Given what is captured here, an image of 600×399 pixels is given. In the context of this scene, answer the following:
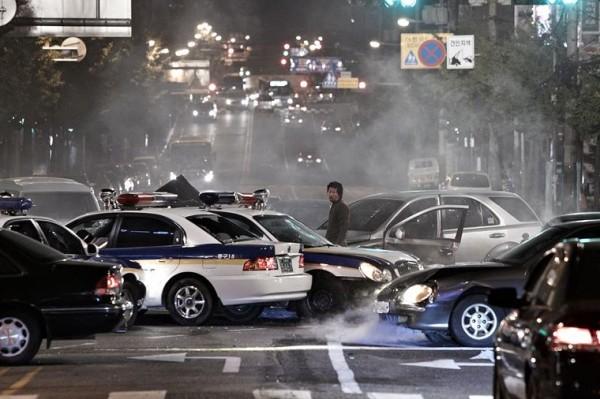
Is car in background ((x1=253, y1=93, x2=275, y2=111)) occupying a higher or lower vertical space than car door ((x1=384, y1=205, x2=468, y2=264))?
higher

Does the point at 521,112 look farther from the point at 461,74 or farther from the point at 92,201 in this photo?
the point at 92,201

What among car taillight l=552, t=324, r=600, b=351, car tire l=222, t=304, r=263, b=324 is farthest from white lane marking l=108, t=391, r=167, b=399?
car tire l=222, t=304, r=263, b=324

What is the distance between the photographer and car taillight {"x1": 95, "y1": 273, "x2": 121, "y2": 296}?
40.9 ft

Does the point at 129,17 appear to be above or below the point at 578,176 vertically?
above

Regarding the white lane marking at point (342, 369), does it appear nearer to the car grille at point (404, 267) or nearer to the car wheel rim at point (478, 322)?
the car wheel rim at point (478, 322)

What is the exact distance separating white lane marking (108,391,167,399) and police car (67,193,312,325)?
5355 millimetres

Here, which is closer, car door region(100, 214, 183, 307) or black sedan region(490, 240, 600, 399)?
black sedan region(490, 240, 600, 399)

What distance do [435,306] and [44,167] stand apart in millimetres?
52557

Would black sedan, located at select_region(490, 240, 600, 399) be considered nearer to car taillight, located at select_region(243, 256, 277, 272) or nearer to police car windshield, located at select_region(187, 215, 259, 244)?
car taillight, located at select_region(243, 256, 277, 272)

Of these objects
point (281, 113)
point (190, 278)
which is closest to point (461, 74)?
point (190, 278)

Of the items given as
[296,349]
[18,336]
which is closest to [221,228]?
[296,349]

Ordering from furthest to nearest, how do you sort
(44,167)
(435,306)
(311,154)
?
(311,154) < (44,167) < (435,306)

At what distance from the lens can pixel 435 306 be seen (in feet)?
44.6

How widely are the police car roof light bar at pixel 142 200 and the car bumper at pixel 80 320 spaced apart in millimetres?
4618
